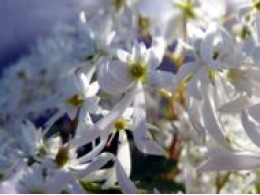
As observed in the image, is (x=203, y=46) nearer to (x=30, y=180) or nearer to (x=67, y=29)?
(x=30, y=180)

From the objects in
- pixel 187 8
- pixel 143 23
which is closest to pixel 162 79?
pixel 187 8

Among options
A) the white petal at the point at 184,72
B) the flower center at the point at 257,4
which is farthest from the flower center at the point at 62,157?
the flower center at the point at 257,4

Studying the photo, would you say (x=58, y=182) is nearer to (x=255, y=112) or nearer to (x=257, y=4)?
(x=255, y=112)

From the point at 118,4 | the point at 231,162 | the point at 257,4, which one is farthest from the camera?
the point at 118,4

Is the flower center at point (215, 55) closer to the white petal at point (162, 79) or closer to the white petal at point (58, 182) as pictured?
the white petal at point (162, 79)

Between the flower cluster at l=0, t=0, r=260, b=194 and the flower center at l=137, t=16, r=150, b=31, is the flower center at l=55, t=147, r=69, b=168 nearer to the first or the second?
the flower cluster at l=0, t=0, r=260, b=194

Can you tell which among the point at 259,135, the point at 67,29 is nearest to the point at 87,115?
the point at 259,135

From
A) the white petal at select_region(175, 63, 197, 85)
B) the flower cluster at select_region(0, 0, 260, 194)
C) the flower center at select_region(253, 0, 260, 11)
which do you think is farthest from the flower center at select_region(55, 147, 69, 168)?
the flower center at select_region(253, 0, 260, 11)
